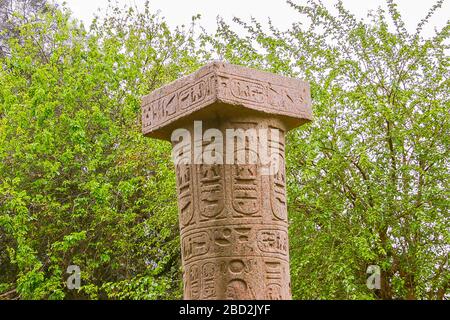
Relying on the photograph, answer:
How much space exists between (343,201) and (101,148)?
409cm

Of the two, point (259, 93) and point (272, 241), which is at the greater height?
point (259, 93)

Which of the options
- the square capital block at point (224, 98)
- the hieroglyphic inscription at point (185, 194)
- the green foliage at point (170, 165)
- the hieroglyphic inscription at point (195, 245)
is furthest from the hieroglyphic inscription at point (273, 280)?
the green foliage at point (170, 165)

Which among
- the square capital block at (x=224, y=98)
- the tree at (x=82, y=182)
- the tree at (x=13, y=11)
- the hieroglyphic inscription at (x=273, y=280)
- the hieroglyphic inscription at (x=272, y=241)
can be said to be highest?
the tree at (x=13, y=11)

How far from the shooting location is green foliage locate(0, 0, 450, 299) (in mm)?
10875

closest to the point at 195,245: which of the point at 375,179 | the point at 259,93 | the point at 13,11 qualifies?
the point at 259,93

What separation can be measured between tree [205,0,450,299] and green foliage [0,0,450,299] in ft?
0.08

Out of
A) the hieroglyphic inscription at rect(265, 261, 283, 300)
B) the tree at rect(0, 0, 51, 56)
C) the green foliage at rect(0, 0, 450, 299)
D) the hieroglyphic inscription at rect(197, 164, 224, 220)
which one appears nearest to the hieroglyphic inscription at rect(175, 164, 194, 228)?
the hieroglyphic inscription at rect(197, 164, 224, 220)

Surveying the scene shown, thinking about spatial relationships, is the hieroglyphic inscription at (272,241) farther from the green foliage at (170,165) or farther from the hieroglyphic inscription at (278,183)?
the green foliage at (170,165)

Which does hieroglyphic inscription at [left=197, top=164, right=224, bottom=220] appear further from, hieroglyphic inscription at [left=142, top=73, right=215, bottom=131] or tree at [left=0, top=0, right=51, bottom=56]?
tree at [left=0, top=0, right=51, bottom=56]

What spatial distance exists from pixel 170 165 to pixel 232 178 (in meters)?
6.73

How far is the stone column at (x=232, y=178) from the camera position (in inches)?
240

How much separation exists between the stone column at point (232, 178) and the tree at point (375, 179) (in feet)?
13.0

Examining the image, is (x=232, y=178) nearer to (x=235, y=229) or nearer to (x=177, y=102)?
(x=235, y=229)

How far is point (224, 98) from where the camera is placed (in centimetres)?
605
